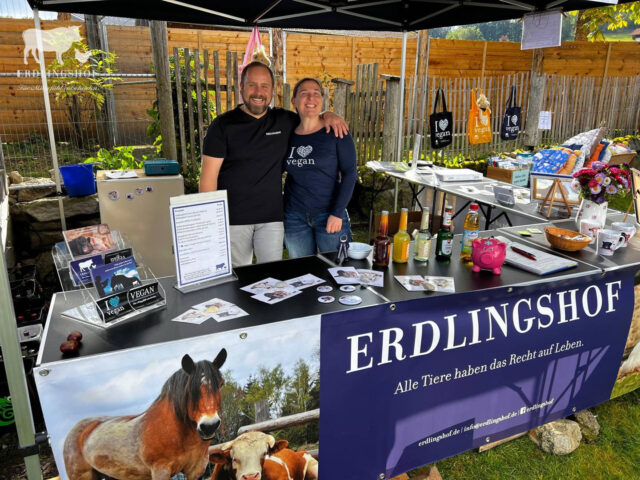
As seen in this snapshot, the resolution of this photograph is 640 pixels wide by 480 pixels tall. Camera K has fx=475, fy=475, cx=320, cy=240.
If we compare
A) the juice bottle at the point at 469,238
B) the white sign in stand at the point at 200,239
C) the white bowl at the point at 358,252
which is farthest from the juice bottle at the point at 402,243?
the white sign in stand at the point at 200,239

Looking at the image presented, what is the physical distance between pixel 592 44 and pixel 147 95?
33.4 ft

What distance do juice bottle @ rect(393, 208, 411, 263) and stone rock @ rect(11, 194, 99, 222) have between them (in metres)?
3.00

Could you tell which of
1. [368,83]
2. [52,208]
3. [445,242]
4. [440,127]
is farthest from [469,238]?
[368,83]

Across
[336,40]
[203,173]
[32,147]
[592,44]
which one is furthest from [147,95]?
[592,44]

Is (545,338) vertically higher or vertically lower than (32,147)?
lower

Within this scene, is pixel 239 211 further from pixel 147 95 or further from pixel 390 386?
pixel 147 95

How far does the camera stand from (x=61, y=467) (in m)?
1.57

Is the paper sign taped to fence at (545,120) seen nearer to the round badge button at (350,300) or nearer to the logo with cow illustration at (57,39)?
the round badge button at (350,300)

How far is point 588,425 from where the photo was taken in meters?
2.62

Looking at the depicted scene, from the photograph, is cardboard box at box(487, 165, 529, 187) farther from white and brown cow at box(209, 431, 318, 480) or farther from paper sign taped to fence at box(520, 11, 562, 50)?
white and brown cow at box(209, 431, 318, 480)

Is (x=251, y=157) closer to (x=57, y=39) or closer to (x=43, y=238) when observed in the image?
(x=43, y=238)

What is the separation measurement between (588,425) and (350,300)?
1.70m

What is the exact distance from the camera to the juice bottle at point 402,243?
2314mm

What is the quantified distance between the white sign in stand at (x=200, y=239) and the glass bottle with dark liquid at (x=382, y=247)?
28.3 inches
